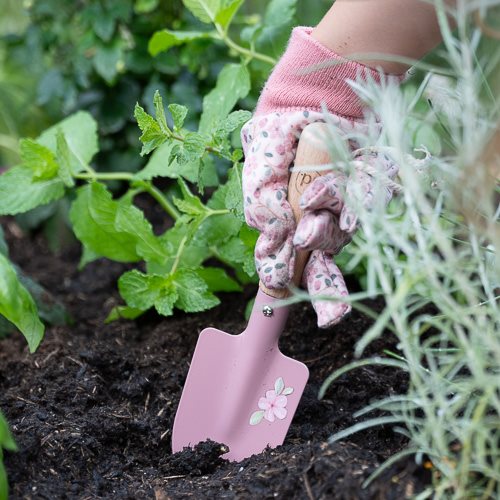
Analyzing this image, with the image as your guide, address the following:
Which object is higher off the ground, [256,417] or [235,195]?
[235,195]

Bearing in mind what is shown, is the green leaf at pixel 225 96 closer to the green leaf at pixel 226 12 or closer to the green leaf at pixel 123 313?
the green leaf at pixel 226 12

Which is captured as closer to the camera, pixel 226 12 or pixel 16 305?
pixel 16 305

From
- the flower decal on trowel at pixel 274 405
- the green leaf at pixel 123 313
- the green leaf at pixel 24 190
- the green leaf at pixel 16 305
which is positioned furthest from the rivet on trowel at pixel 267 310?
the green leaf at pixel 24 190

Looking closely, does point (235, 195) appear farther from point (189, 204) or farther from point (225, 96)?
point (225, 96)

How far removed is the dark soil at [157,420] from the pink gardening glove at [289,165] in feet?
0.72

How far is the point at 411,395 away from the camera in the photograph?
0.93 meters

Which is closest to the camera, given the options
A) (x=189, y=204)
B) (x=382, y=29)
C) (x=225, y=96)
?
(x=382, y=29)

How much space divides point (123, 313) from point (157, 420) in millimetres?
414

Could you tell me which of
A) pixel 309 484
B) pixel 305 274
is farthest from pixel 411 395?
pixel 305 274

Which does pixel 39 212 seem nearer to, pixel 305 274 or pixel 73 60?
pixel 73 60

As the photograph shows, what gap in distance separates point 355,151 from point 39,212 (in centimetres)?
144

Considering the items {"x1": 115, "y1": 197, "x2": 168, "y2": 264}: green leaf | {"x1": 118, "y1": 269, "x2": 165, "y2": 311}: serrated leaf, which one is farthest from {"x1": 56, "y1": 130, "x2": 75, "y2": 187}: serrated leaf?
{"x1": 118, "y1": 269, "x2": 165, "y2": 311}: serrated leaf

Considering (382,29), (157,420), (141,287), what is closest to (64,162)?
(141,287)

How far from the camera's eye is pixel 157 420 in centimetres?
138
